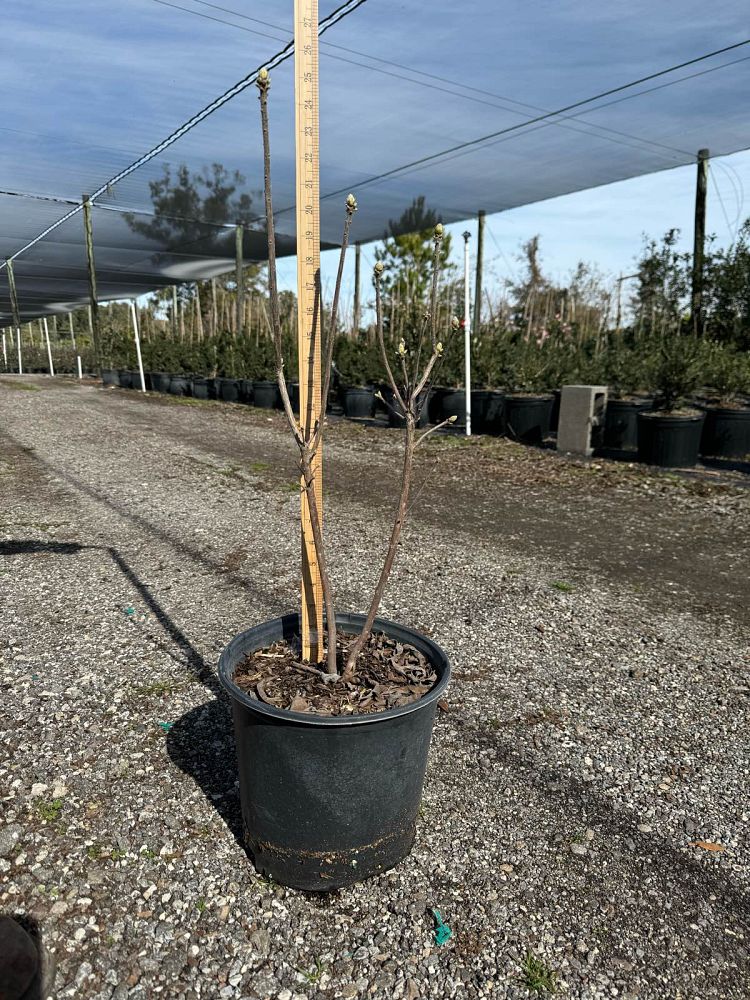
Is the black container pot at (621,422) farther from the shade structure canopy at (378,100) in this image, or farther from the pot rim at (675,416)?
the shade structure canopy at (378,100)

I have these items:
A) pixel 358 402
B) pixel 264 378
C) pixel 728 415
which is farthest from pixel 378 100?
pixel 264 378

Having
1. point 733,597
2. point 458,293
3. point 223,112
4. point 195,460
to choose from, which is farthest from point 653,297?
point 733,597

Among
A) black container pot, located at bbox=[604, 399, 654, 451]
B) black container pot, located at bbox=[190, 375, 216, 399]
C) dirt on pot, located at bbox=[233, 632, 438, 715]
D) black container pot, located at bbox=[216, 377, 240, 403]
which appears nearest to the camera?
dirt on pot, located at bbox=[233, 632, 438, 715]

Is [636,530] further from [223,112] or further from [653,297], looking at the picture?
[653,297]

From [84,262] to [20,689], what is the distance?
63.4ft

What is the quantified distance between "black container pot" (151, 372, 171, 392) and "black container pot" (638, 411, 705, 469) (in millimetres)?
15440

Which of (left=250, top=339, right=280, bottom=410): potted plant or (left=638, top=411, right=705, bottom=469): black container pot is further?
(left=250, top=339, right=280, bottom=410): potted plant

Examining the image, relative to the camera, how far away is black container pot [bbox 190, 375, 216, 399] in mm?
17969

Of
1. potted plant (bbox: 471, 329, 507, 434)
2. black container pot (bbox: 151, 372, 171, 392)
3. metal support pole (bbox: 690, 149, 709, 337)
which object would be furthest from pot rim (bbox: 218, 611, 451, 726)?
black container pot (bbox: 151, 372, 171, 392)

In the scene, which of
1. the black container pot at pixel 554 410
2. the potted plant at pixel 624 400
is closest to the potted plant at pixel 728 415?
the potted plant at pixel 624 400

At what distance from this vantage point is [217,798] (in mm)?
2127

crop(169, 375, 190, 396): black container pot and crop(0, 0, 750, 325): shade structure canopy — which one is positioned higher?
crop(0, 0, 750, 325): shade structure canopy

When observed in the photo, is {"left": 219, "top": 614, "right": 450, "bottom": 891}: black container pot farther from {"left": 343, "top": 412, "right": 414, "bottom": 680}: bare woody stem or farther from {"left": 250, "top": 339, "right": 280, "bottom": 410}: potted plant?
{"left": 250, "top": 339, "right": 280, "bottom": 410}: potted plant

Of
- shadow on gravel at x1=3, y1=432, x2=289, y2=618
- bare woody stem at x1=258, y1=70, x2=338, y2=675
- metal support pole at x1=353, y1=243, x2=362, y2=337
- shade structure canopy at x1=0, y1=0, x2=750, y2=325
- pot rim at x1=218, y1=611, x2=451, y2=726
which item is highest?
shade structure canopy at x1=0, y1=0, x2=750, y2=325
